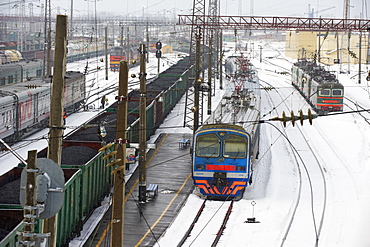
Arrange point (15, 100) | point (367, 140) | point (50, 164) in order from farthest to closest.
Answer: point (367, 140) < point (15, 100) < point (50, 164)

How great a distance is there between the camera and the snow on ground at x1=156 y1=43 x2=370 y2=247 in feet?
59.8

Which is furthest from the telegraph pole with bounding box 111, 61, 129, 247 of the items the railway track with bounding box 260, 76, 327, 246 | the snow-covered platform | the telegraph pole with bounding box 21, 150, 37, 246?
the railway track with bounding box 260, 76, 327, 246

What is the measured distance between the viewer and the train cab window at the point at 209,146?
21.1 meters

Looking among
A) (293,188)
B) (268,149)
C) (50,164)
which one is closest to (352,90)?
(268,149)

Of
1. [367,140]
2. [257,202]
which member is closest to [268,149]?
[367,140]

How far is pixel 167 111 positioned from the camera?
42344 millimetres

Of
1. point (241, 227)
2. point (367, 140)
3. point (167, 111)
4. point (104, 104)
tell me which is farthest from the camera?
point (104, 104)

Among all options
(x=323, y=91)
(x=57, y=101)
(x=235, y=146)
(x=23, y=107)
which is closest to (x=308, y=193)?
(x=235, y=146)

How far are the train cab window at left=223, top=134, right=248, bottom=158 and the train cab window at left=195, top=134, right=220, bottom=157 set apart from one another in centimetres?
29

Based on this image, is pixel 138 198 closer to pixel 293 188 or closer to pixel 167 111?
pixel 293 188

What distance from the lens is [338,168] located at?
28.5 m

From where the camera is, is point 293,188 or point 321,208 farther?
point 293,188

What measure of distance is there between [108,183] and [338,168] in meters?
11.8

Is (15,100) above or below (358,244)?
above
